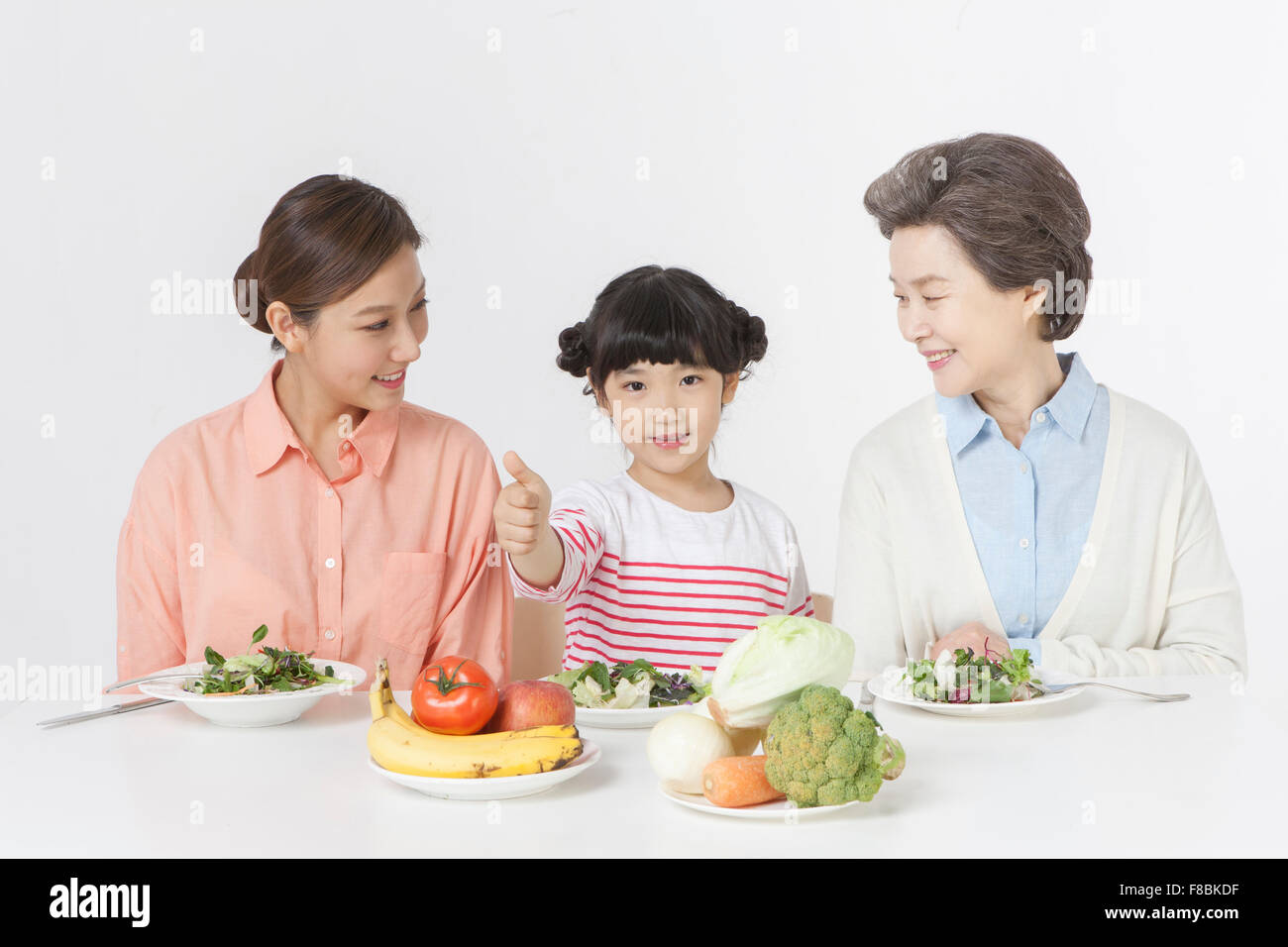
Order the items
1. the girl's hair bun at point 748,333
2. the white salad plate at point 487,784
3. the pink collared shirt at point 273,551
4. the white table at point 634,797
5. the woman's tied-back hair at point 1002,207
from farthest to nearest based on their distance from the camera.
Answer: the girl's hair bun at point 748,333, the pink collared shirt at point 273,551, the woman's tied-back hair at point 1002,207, the white salad plate at point 487,784, the white table at point 634,797

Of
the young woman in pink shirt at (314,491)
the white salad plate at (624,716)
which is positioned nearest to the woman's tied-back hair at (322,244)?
the young woman in pink shirt at (314,491)

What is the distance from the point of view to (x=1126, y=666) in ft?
7.27

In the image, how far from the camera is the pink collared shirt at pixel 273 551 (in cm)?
252

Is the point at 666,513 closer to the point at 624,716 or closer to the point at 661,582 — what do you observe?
the point at 661,582

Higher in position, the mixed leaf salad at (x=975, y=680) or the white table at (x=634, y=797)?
the mixed leaf salad at (x=975, y=680)

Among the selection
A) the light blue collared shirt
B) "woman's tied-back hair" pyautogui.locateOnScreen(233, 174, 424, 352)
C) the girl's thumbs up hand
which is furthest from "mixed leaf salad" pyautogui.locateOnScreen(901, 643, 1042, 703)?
"woman's tied-back hair" pyautogui.locateOnScreen(233, 174, 424, 352)

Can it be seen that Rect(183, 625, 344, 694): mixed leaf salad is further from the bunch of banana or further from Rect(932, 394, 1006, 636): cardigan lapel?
Rect(932, 394, 1006, 636): cardigan lapel

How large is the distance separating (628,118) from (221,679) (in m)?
2.95

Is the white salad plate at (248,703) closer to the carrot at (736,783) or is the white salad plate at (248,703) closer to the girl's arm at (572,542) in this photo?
the girl's arm at (572,542)

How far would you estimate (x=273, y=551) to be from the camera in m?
2.54

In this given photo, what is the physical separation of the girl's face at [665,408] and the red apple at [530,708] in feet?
3.55
